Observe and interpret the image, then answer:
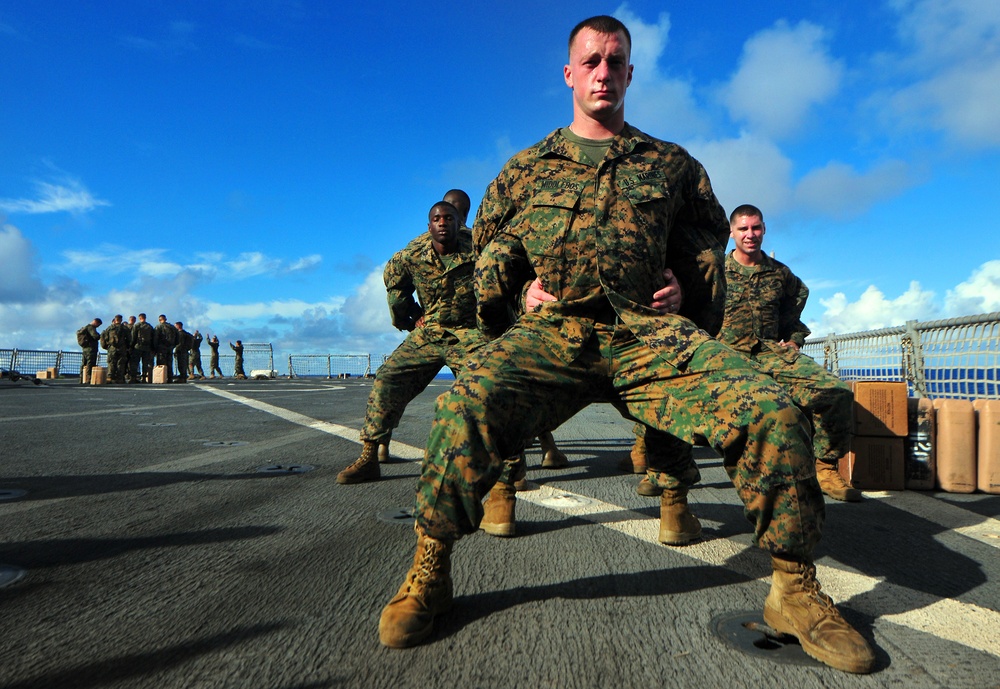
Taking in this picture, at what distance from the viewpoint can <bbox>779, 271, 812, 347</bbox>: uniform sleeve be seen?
5.50 m

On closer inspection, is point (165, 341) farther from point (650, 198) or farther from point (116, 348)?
point (650, 198)

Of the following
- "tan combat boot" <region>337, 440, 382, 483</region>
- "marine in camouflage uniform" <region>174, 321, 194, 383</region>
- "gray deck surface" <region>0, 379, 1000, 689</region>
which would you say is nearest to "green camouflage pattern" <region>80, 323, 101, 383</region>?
"marine in camouflage uniform" <region>174, 321, 194, 383</region>

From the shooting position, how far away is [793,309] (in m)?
5.57

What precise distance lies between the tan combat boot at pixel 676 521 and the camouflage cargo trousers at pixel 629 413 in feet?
2.09

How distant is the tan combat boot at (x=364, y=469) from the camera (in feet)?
13.1

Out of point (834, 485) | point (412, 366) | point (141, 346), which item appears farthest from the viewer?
point (141, 346)

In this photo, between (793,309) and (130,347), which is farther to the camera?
(130,347)

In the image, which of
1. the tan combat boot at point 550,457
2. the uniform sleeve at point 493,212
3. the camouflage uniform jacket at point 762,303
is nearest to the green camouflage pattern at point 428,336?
the tan combat boot at point 550,457

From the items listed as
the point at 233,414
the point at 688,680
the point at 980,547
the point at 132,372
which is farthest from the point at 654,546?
the point at 132,372

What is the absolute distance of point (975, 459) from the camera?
14.2 feet

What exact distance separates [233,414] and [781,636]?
8.43m

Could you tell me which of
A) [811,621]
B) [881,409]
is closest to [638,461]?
[881,409]

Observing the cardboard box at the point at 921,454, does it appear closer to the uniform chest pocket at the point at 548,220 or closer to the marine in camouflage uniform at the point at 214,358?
the uniform chest pocket at the point at 548,220

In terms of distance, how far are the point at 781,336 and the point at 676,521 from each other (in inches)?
137
